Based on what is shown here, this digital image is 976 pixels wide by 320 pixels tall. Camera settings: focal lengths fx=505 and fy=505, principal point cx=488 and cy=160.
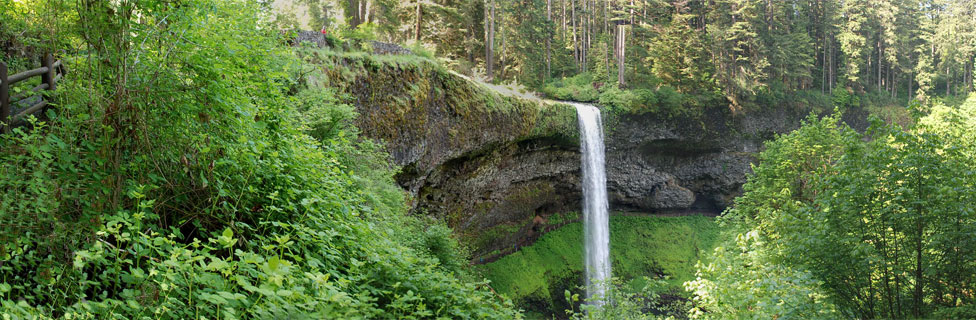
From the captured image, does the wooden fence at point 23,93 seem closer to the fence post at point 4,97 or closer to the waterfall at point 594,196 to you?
the fence post at point 4,97

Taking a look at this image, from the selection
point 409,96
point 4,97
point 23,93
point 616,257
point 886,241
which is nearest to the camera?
point 4,97

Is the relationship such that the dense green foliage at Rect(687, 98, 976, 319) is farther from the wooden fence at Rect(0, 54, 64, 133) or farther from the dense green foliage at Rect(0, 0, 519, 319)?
the wooden fence at Rect(0, 54, 64, 133)

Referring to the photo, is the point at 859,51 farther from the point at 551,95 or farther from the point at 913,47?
the point at 551,95

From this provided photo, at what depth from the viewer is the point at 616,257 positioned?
2678 cm

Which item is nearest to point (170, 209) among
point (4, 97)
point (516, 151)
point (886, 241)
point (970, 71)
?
point (4, 97)

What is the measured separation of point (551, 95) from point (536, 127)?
9224 mm

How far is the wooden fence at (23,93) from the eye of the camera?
4.95m

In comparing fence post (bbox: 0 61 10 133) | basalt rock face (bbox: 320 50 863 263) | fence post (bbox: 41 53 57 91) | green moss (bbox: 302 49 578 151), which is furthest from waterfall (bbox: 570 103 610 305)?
fence post (bbox: 0 61 10 133)

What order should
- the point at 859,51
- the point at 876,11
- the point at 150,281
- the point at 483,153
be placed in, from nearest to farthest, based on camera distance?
1. the point at 150,281
2. the point at 483,153
3. the point at 859,51
4. the point at 876,11

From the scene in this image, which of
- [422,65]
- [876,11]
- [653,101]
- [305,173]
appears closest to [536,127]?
[422,65]

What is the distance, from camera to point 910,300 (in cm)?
799

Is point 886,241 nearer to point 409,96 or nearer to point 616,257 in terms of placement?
point 409,96

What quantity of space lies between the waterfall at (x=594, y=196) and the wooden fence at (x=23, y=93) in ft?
67.6

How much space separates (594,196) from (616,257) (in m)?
3.82
